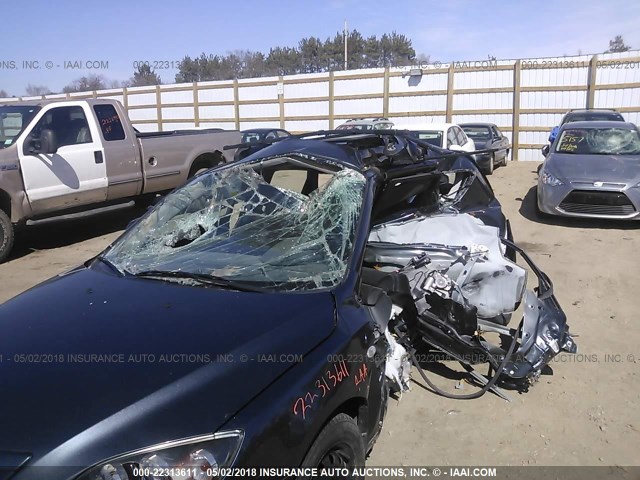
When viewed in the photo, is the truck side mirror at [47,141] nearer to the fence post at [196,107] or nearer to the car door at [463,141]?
the car door at [463,141]

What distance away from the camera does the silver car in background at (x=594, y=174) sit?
7.93 meters

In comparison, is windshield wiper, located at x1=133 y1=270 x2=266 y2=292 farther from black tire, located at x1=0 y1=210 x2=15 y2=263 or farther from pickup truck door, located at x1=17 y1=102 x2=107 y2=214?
pickup truck door, located at x1=17 y1=102 x2=107 y2=214

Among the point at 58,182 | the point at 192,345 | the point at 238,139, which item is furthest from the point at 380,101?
the point at 192,345

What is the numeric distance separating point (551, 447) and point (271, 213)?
228cm

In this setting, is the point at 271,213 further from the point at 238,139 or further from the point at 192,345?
the point at 238,139

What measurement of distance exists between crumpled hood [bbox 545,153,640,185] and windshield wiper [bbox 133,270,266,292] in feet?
24.3

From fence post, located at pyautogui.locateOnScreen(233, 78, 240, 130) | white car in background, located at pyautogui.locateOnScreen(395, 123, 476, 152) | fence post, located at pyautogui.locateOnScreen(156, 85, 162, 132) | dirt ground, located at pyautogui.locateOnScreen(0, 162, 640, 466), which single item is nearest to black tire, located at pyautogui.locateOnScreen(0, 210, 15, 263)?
dirt ground, located at pyautogui.locateOnScreen(0, 162, 640, 466)

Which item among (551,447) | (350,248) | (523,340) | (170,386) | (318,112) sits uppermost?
(318,112)

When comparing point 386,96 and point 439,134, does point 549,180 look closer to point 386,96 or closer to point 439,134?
point 439,134

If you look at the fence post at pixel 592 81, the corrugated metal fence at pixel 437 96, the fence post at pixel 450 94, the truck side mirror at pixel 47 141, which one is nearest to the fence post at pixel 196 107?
the corrugated metal fence at pixel 437 96

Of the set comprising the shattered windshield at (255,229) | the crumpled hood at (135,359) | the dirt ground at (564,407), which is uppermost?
the shattered windshield at (255,229)

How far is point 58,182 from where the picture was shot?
24.4 ft

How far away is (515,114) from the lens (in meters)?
18.6

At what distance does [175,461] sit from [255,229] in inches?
69.1
